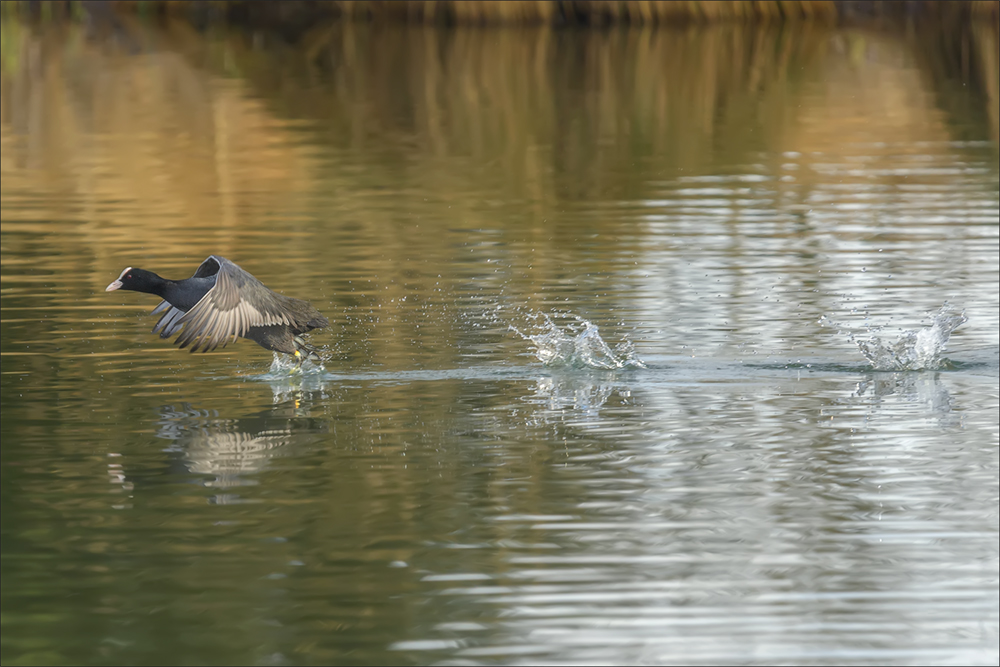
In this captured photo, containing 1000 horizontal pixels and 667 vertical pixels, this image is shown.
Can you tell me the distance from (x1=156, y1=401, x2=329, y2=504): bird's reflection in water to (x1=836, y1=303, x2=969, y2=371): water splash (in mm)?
3484

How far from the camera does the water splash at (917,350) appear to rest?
1117 cm

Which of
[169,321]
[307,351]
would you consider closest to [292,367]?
[307,351]

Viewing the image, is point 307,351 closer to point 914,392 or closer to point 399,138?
point 914,392

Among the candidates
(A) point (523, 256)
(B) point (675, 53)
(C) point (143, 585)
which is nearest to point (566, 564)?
(C) point (143, 585)

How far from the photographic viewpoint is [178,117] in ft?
91.3

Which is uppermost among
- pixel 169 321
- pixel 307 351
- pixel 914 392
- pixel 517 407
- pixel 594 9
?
pixel 594 9

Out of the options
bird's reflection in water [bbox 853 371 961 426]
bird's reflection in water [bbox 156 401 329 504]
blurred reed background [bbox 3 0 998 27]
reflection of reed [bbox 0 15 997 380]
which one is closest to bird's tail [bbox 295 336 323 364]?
reflection of reed [bbox 0 15 997 380]

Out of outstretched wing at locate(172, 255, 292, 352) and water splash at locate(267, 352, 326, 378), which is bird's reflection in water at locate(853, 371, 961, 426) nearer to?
water splash at locate(267, 352, 326, 378)

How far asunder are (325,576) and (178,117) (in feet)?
70.8

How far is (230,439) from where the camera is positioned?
377 inches

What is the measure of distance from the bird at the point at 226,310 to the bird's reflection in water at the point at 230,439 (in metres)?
0.40

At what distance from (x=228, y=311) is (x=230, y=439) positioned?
96cm

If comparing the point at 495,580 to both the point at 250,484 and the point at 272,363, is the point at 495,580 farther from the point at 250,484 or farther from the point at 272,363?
the point at 272,363

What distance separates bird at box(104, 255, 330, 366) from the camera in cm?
1014
